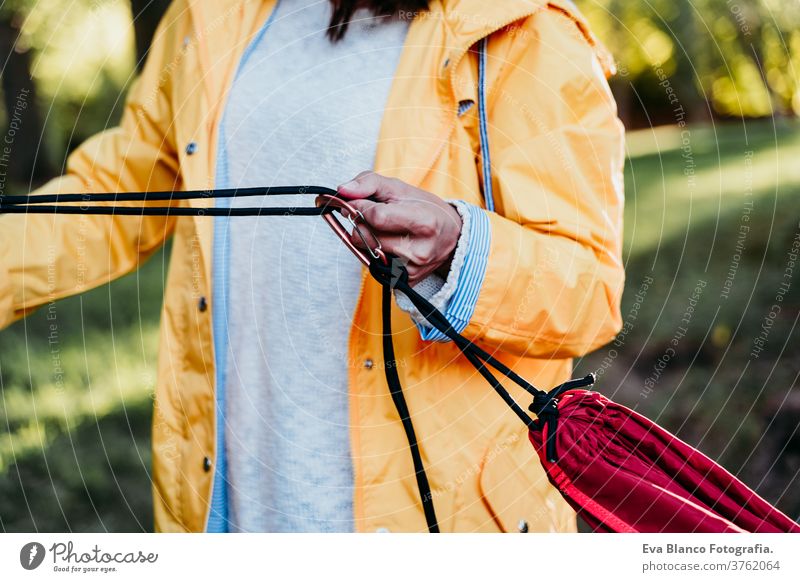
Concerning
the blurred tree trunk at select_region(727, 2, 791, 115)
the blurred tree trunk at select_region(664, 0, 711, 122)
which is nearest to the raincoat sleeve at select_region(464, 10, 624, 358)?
the blurred tree trunk at select_region(727, 2, 791, 115)

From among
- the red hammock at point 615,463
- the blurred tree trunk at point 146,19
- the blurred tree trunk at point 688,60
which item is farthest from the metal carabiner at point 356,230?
the blurred tree trunk at point 146,19

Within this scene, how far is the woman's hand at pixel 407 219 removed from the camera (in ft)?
2.38

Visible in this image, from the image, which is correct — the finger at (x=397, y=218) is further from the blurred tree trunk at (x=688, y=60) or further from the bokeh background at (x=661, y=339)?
the blurred tree trunk at (x=688, y=60)

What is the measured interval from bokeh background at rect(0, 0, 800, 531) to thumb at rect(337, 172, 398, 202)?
0.46 metres

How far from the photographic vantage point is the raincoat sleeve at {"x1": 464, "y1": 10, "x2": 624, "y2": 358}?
0.80 m

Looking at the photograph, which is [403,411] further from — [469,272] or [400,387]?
[469,272]

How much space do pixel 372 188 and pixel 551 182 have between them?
0.66ft

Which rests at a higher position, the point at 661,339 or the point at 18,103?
the point at 18,103

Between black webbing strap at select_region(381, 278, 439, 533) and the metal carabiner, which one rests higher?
the metal carabiner

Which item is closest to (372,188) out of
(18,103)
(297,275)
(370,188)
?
(370,188)

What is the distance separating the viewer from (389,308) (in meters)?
0.83

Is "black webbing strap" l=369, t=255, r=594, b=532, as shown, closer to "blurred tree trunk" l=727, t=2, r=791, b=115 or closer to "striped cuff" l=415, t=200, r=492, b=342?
"striped cuff" l=415, t=200, r=492, b=342
